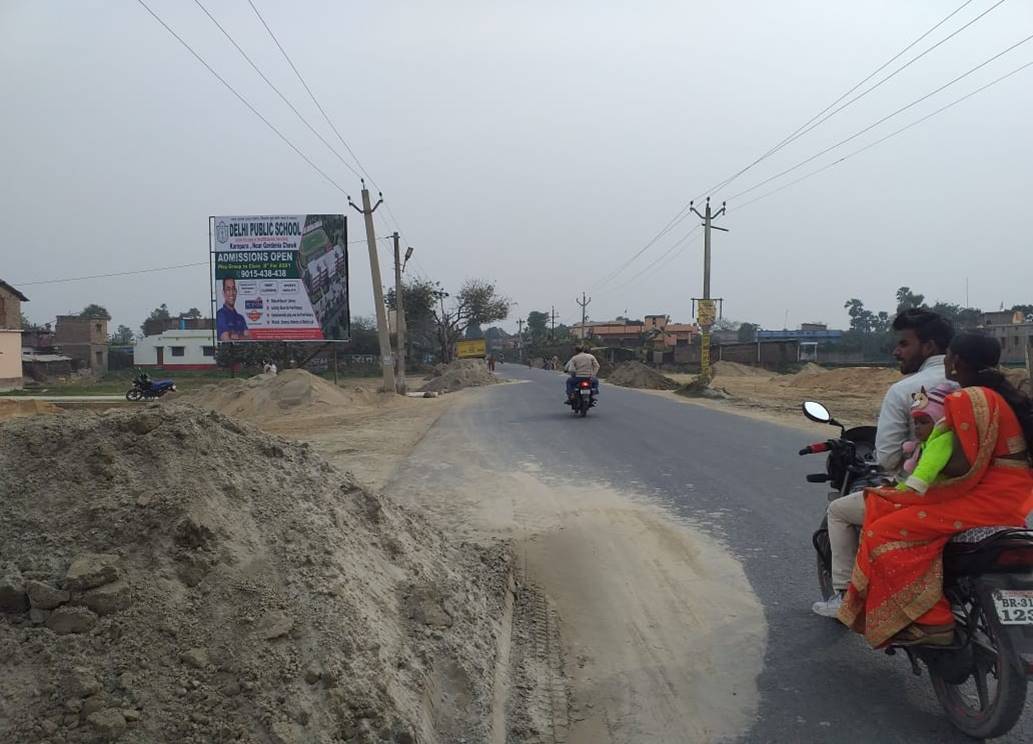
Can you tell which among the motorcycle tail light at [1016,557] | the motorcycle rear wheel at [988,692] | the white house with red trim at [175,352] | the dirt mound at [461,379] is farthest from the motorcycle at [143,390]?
the white house with red trim at [175,352]

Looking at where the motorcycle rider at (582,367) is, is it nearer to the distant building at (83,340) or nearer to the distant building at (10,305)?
the distant building at (10,305)

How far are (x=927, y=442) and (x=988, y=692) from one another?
1032 mm

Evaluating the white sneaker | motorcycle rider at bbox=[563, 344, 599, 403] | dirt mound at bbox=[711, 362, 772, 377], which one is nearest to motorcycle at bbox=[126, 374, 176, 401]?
motorcycle rider at bbox=[563, 344, 599, 403]

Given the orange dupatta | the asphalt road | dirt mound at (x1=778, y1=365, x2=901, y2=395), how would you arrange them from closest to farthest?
the orange dupatta < the asphalt road < dirt mound at (x1=778, y1=365, x2=901, y2=395)

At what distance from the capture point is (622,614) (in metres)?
4.70

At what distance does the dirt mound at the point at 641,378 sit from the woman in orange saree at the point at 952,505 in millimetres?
32879

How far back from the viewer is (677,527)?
22.3 ft

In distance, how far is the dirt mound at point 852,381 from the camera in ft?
101

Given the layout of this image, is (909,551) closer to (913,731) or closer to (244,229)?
Result: (913,731)

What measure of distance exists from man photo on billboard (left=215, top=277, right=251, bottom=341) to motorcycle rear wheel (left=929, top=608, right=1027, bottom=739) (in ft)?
90.9

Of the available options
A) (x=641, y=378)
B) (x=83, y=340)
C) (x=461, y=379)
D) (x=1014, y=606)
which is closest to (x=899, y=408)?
(x=1014, y=606)

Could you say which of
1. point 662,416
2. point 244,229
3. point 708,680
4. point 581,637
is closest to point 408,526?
point 581,637

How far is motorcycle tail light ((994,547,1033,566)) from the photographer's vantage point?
288cm

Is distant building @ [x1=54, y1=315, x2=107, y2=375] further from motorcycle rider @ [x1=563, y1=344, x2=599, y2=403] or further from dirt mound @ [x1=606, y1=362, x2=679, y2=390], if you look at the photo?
motorcycle rider @ [x1=563, y1=344, x2=599, y2=403]
